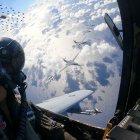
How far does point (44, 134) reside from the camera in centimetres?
438

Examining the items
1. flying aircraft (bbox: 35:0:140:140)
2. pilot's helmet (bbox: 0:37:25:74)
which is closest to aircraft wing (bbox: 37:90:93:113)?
flying aircraft (bbox: 35:0:140:140)

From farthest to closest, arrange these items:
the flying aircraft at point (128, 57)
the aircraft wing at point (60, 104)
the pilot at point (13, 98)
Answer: the aircraft wing at point (60, 104), the flying aircraft at point (128, 57), the pilot at point (13, 98)

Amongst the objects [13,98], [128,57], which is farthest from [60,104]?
[13,98]

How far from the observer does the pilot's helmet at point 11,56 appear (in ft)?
11.3

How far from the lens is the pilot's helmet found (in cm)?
345

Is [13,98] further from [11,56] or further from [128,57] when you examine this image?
[128,57]

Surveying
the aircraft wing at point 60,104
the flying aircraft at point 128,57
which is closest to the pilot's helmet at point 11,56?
the flying aircraft at point 128,57

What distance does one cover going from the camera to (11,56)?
11.6 feet

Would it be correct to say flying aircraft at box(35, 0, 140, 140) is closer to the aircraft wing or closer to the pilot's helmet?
the pilot's helmet

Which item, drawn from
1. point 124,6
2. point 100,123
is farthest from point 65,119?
point 100,123

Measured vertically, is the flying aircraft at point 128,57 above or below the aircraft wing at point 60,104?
above

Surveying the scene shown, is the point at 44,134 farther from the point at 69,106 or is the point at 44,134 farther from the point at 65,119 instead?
the point at 69,106

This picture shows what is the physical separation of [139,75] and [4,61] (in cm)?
191

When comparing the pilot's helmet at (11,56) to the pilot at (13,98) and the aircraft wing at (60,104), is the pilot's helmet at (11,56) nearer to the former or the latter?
the pilot at (13,98)
